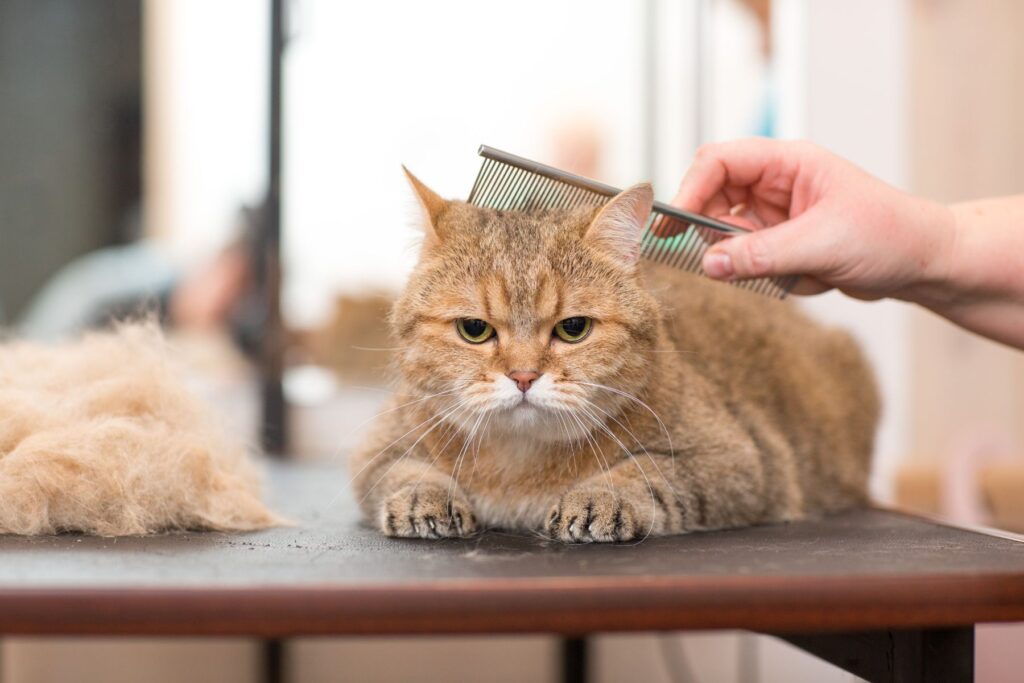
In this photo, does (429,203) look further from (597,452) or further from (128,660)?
(128,660)

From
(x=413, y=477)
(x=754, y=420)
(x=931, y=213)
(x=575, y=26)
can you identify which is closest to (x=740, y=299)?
(x=754, y=420)

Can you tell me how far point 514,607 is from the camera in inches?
28.0

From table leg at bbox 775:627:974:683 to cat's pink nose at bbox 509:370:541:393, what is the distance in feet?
1.47

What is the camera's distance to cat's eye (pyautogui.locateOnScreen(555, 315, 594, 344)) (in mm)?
1122

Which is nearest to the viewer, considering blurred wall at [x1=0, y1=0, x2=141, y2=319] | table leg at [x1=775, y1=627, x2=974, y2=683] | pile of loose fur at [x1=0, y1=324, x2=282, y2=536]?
table leg at [x1=775, y1=627, x2=974, y2=683]

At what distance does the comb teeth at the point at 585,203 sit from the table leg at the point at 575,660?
3.77ft

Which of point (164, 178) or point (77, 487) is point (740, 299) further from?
point (164, 178)

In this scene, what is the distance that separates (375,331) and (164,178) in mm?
987

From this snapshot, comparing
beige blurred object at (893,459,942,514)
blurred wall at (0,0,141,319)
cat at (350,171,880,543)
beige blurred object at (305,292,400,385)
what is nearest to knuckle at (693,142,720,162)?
cat at (350,171,880,543)

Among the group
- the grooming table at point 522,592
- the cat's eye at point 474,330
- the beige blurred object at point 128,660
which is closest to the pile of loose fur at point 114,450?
the grooming table at point 522,592

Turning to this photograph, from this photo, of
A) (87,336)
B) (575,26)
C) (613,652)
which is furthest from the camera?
(575,26)

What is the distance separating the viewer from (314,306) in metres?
2.74

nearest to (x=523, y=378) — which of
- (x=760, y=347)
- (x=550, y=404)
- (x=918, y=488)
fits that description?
(x=550, y=404)

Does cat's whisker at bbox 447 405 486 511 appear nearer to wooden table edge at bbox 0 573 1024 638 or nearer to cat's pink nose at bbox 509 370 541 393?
cat's pink nose at bbox 509 370 541 393
